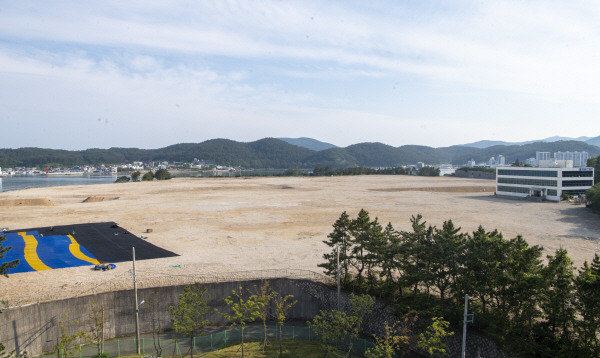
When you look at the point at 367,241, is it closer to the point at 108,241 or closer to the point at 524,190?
the point at 108,241

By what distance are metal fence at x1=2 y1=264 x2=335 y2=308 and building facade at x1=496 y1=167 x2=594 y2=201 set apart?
7012 cm

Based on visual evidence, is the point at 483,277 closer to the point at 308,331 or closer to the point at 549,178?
the point at 308,331

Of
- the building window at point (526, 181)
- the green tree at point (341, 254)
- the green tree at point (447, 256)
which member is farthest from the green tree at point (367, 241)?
the building window at point (526, 181)

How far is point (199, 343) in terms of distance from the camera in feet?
71.0

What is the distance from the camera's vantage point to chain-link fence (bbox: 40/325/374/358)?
2072cm

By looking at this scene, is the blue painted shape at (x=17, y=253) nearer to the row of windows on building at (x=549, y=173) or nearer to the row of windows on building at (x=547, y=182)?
the row of windows on building at (x=547, y=182)

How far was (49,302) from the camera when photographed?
2122 centimetres

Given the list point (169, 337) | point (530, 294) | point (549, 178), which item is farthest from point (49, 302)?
point (549, 178)

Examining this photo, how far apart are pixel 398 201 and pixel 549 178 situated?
103 feet

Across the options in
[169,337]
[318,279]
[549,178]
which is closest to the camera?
[169,337]

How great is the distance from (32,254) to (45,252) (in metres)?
1.02

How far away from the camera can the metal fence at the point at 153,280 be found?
22891 mm

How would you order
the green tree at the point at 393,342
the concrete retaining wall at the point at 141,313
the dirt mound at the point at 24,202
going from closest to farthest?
the green tree at the point at 393,342, the concrete retaining wall at the point at 141,313, the dirt mound at the point at 24,202

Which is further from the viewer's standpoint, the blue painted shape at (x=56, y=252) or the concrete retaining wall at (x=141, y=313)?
the blue painted shape at (x=56, y=252)
